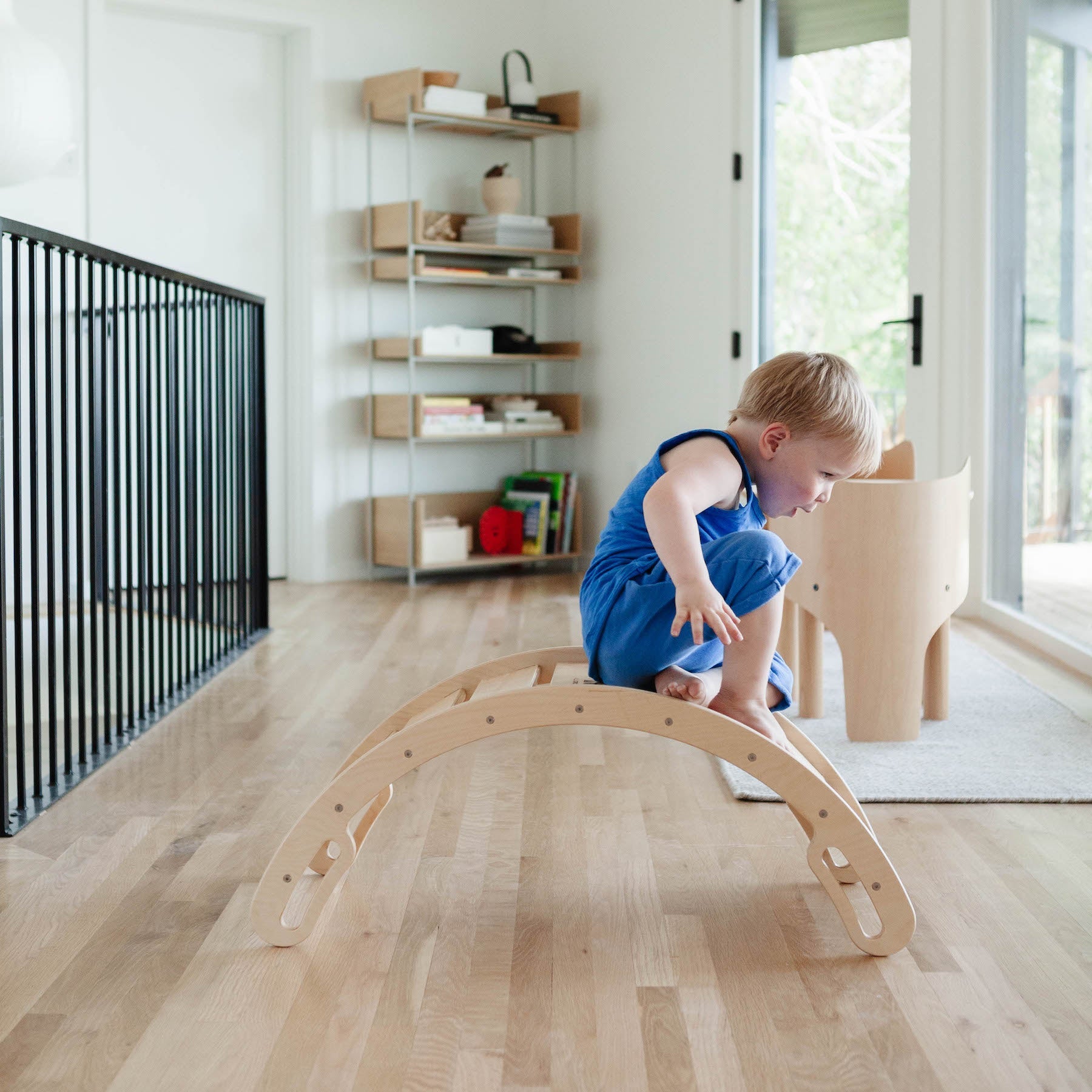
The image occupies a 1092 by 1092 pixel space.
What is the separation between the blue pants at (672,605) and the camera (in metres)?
1.50

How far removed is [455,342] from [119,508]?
2246 millimetres

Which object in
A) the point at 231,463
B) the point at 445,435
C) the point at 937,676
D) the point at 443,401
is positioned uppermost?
the point at 443,401

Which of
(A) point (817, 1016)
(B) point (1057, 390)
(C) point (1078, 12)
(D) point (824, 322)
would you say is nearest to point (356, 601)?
(D) point (824, 322)

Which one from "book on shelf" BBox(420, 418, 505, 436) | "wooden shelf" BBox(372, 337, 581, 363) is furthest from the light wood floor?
"wooden shelf" BBox(372, 337, 581, 363)

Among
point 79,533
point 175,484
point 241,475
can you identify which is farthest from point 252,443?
point 79,533

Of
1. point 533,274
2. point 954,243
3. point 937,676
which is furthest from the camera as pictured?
point 533,274

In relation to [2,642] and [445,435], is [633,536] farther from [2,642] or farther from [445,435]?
[445,435]

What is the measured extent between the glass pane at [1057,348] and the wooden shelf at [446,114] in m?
1.97

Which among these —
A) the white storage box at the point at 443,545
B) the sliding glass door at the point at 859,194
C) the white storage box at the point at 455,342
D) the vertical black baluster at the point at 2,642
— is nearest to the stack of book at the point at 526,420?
the white storage box at the point at 455,342

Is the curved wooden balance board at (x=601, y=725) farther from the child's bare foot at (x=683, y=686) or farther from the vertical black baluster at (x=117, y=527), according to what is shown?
the vertical black baluster at (x=117, y=527)

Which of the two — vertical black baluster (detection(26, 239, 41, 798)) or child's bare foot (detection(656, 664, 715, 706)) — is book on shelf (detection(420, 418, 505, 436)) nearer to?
vertical black baluster (detection(26, 239, 41, 798))

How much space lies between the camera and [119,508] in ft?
8.69

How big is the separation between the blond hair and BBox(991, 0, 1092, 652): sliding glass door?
5.76 feet

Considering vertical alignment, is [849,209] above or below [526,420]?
above
